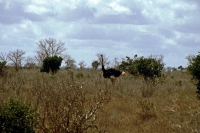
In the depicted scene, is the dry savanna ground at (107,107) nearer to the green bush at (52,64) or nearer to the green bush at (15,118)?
the green bush at (15,118)

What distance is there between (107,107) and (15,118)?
21.1 ft

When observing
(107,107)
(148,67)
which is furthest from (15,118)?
(148,67)

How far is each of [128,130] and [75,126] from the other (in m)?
2.72

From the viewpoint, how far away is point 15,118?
8.05 meters

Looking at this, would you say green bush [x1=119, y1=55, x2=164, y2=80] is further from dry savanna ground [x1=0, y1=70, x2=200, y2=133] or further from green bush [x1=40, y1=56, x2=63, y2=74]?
green bush [x1=40, y1=56, x2=63, y2=74]

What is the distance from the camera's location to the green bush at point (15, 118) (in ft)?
26.3

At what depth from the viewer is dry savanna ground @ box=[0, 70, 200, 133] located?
9.01 meters

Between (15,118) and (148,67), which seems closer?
(15,118)

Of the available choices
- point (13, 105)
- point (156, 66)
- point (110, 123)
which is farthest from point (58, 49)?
point (13, 105)

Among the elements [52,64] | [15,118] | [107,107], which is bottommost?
[107,107]

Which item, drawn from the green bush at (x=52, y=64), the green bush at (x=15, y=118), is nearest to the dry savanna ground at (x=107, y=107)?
the green bush at (x=15, y=118)

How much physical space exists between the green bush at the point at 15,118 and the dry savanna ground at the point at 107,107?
60cm

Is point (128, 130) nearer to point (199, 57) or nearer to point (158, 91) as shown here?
point (199, 57)

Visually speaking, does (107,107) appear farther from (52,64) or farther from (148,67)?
(52,64)
